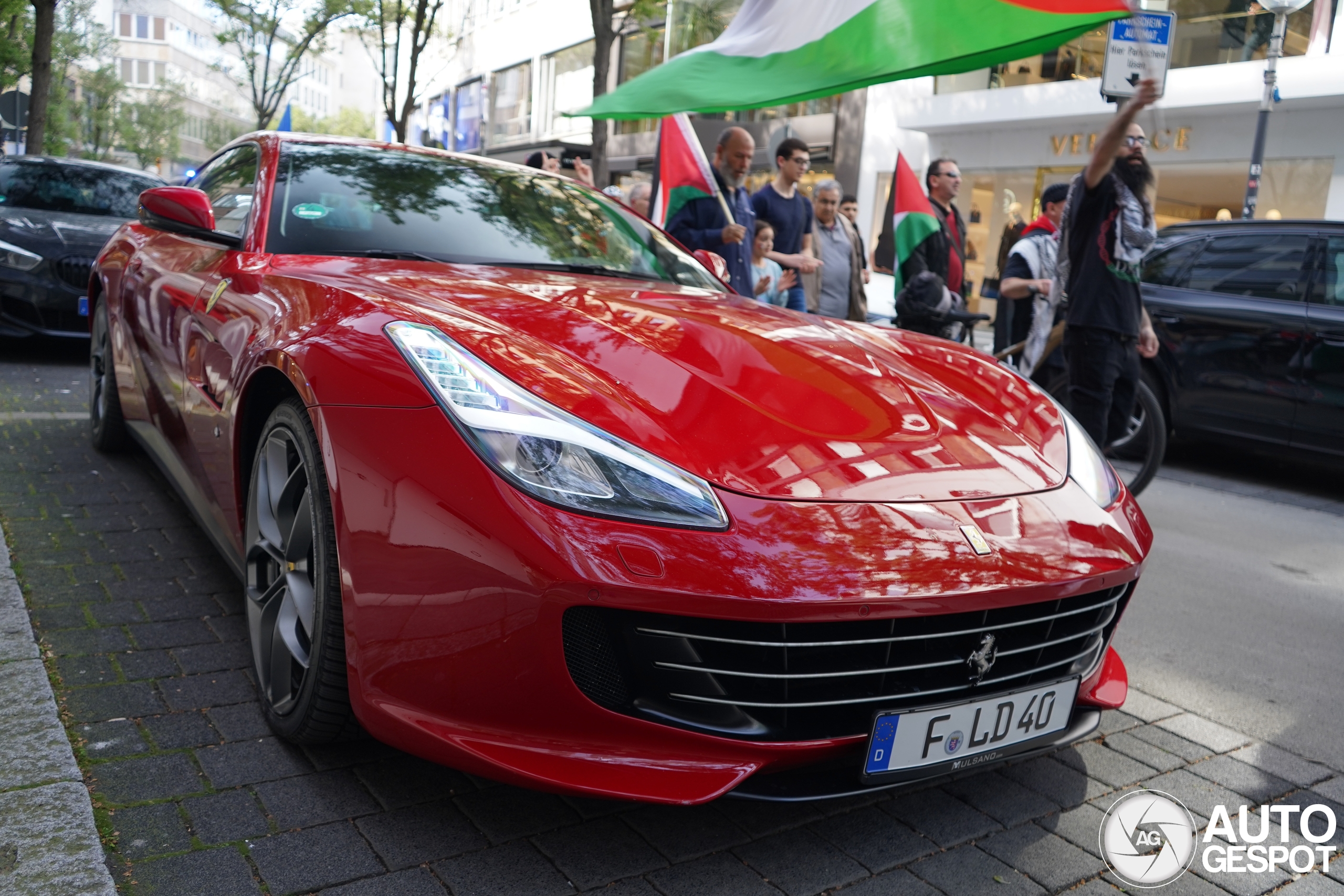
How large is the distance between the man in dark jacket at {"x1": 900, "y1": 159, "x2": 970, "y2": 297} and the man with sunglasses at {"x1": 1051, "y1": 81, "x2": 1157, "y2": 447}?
5.55 feet

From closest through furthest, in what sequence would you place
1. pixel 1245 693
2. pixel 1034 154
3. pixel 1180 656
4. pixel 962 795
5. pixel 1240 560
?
pixel 962 795 < pixel 1245 693 < pixel 1180 656 < pixel 1240 560 < pixel 1034 154

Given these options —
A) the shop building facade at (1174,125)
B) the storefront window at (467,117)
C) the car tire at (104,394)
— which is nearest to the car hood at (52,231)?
the car tire at (104,394)

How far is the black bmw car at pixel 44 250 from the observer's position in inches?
305

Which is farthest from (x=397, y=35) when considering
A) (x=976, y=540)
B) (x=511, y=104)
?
(x=976, y=540)

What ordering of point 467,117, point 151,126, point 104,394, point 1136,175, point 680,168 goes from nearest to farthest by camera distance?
point 1136,175 → point 104,394 → point 680,168 → point 467,117 → point 151,126

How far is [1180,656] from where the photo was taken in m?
3.64

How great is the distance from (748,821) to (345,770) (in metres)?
0.84

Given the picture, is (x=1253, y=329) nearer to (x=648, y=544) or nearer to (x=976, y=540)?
(x=976, y=540)

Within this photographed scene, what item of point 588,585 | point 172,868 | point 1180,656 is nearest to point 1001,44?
point 1180,656

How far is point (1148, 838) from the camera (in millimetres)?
2400

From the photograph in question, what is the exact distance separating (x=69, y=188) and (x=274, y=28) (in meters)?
26.8

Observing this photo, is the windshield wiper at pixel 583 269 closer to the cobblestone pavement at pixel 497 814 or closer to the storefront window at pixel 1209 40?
the cobblestone pavement at pixel 497 814

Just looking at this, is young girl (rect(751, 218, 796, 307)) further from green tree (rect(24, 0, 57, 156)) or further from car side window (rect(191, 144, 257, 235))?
green tree (rect(24, 0, 57, 156))

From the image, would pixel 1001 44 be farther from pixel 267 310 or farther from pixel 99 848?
pixel 99 848
